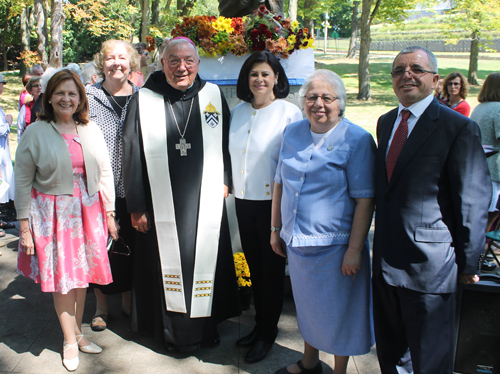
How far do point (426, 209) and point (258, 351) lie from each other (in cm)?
169

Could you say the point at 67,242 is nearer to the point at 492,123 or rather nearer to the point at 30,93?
the point at 30,93

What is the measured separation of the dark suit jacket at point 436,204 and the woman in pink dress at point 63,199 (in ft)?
6.34

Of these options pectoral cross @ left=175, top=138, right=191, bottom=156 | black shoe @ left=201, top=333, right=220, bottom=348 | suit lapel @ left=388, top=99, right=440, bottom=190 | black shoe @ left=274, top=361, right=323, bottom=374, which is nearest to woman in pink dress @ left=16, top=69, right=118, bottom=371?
pectoral cross @ left=175, top=138, right=191, bottom=156

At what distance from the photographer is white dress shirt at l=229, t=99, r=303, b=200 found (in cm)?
308

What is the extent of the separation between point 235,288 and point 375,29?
6125 cm

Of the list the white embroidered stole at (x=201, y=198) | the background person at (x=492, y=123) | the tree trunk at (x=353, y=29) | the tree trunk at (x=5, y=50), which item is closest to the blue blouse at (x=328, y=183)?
the white embroidered stole at (x=201, y=198)

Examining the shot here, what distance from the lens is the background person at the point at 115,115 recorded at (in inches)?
138

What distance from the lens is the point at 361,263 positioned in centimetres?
268

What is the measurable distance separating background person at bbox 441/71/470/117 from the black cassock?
413cm

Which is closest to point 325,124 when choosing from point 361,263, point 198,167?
point 361,263

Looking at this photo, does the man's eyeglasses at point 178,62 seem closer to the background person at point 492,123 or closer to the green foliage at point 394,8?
the background person at point 492,123

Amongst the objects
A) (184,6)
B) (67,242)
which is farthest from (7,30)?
(67,242)

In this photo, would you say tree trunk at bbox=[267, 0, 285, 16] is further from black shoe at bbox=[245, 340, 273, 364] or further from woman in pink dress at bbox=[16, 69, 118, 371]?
black shoe at bbox=[245, 340, 273, 364]

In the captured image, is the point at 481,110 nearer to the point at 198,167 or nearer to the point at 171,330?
the point at 198,167
